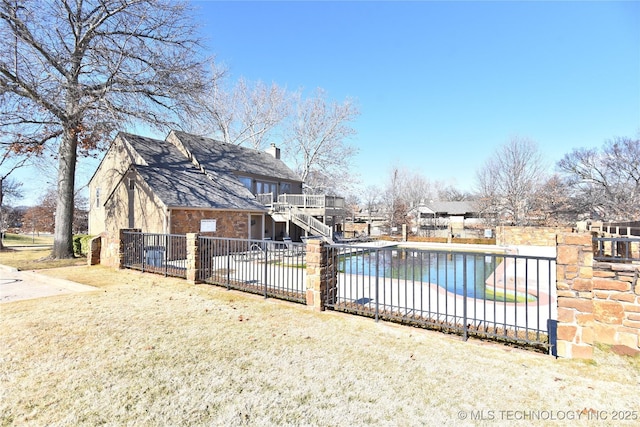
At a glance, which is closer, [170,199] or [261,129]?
[170,199]

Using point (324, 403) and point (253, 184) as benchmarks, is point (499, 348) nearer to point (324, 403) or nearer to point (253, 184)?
point (324, 403)

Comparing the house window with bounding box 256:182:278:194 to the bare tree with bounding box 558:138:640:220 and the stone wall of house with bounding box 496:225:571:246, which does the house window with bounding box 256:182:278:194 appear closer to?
the stone wall of house with bounding box 496:225:571:246

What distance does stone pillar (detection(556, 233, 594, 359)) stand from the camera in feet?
13.8

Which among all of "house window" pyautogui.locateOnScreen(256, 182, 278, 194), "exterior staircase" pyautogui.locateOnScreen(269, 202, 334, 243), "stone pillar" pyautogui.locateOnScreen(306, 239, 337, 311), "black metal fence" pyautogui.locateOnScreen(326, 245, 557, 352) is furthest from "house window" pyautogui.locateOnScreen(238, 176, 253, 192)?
"stone pillar" pyautogui.locateOnScreen(306, 239, 337, 311)

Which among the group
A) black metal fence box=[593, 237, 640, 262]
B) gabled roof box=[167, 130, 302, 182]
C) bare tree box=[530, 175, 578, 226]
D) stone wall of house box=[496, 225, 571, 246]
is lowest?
stone wall of house box=[496, 225, 571, 246]

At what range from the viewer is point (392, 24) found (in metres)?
13.5

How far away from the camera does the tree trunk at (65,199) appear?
14234 mm

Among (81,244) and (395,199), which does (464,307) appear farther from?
(395,199)

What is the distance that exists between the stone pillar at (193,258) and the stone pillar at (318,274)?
3.85 metres

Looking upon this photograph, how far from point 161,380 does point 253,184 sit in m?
Answer: 20.4

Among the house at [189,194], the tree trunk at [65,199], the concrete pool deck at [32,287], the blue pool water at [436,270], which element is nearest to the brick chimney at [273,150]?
the house at [189,194]

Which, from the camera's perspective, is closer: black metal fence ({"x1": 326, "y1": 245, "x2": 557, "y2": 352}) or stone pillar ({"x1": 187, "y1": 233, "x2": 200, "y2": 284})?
black metal fence ({"x1": 326, "y1": 245, "x2": 557, "y2": 352})

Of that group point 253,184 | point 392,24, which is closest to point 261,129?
point 253,184

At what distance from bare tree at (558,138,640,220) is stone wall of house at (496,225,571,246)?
1302 cm
